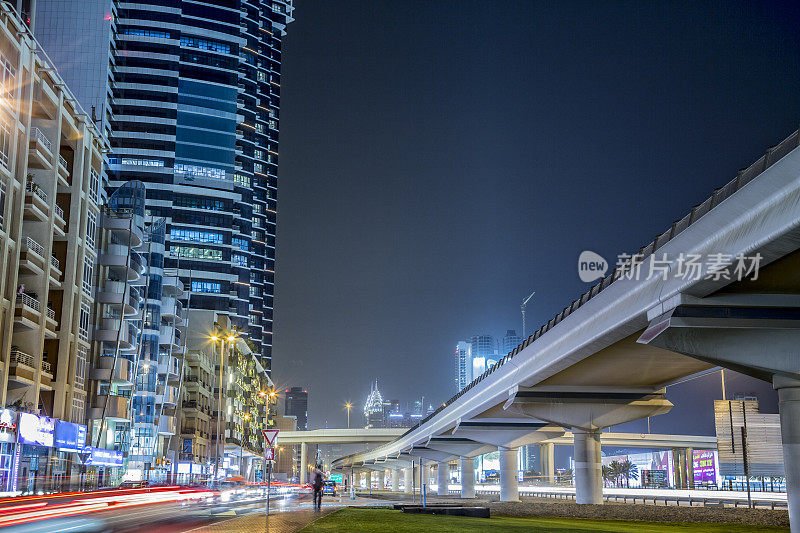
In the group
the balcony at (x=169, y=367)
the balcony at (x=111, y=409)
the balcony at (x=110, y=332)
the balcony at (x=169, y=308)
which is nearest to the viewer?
the balcony at (x=111, y=409)

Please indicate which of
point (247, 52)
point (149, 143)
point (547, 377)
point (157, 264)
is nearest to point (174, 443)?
point (157, 264)

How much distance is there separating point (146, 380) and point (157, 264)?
458 inches

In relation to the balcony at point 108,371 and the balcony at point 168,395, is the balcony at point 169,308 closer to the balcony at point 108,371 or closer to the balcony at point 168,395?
the balcony at point 168,395

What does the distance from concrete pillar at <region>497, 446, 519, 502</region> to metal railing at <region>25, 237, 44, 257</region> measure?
3959cm

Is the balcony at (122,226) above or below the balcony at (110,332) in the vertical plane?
above

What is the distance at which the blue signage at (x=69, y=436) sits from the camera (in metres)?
54.1

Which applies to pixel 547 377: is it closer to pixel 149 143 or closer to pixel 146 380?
pixel 146 380

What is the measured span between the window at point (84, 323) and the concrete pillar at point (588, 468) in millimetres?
35404

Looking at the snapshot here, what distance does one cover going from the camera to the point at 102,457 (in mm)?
64188

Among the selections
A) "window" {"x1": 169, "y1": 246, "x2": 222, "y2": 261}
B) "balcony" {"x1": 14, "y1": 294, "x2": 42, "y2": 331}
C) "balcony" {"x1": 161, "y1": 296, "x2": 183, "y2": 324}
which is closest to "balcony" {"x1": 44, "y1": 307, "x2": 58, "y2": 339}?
"balcony" {"x1": 14, "y1": 294, "x2": 42, "y2": 331}

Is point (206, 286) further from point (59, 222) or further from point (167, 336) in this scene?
point (59, 222)

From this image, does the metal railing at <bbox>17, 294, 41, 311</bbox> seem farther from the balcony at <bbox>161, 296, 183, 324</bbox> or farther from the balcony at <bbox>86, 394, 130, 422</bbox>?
the balcony at <bbox>161, 296, 183, 324</bbox>

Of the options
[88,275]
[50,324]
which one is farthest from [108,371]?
[50,324]

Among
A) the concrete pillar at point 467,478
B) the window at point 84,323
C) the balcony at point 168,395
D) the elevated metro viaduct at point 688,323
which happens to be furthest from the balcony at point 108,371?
the concrete pillar at point 467,478
